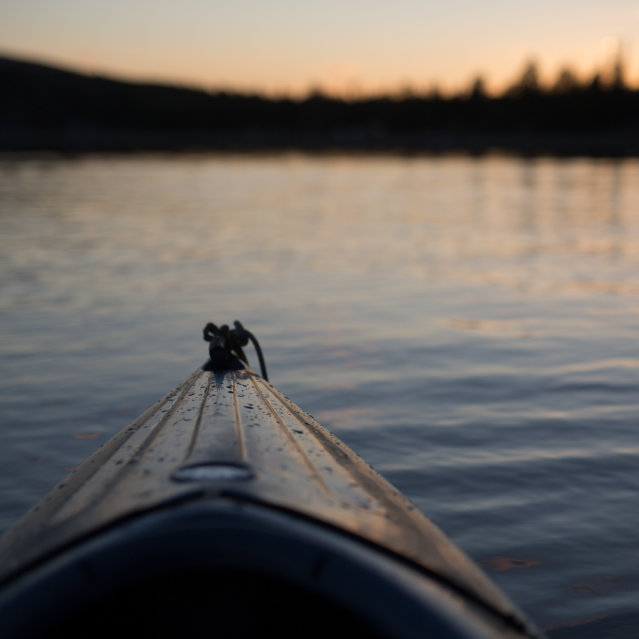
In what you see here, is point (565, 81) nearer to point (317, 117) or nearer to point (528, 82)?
point (528, 82)

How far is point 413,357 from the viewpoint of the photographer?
9.36m

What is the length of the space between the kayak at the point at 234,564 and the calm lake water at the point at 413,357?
1.93m

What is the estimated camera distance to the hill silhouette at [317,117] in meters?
136

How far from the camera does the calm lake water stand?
4961 millimetres

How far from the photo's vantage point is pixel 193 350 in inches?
380

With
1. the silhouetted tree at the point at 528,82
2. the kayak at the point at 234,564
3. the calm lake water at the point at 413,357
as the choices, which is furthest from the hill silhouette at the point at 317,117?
the kayak at the point at 234,564

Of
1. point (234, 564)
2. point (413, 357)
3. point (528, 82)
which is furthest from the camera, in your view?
point (528, 82)

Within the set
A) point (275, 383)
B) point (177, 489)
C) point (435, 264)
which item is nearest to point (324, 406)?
point (275, 383)

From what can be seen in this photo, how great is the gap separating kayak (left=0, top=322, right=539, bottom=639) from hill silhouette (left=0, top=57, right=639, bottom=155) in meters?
138

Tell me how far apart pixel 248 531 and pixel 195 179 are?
53923 mm

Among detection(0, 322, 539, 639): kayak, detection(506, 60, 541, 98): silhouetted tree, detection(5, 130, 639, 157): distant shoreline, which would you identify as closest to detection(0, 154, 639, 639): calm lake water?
detection(0, 322, 539, 639): kayak

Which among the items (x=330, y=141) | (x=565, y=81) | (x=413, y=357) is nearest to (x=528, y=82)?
(x=565, y=81)

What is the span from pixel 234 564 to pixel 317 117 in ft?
523

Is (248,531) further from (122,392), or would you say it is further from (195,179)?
(195,179)
